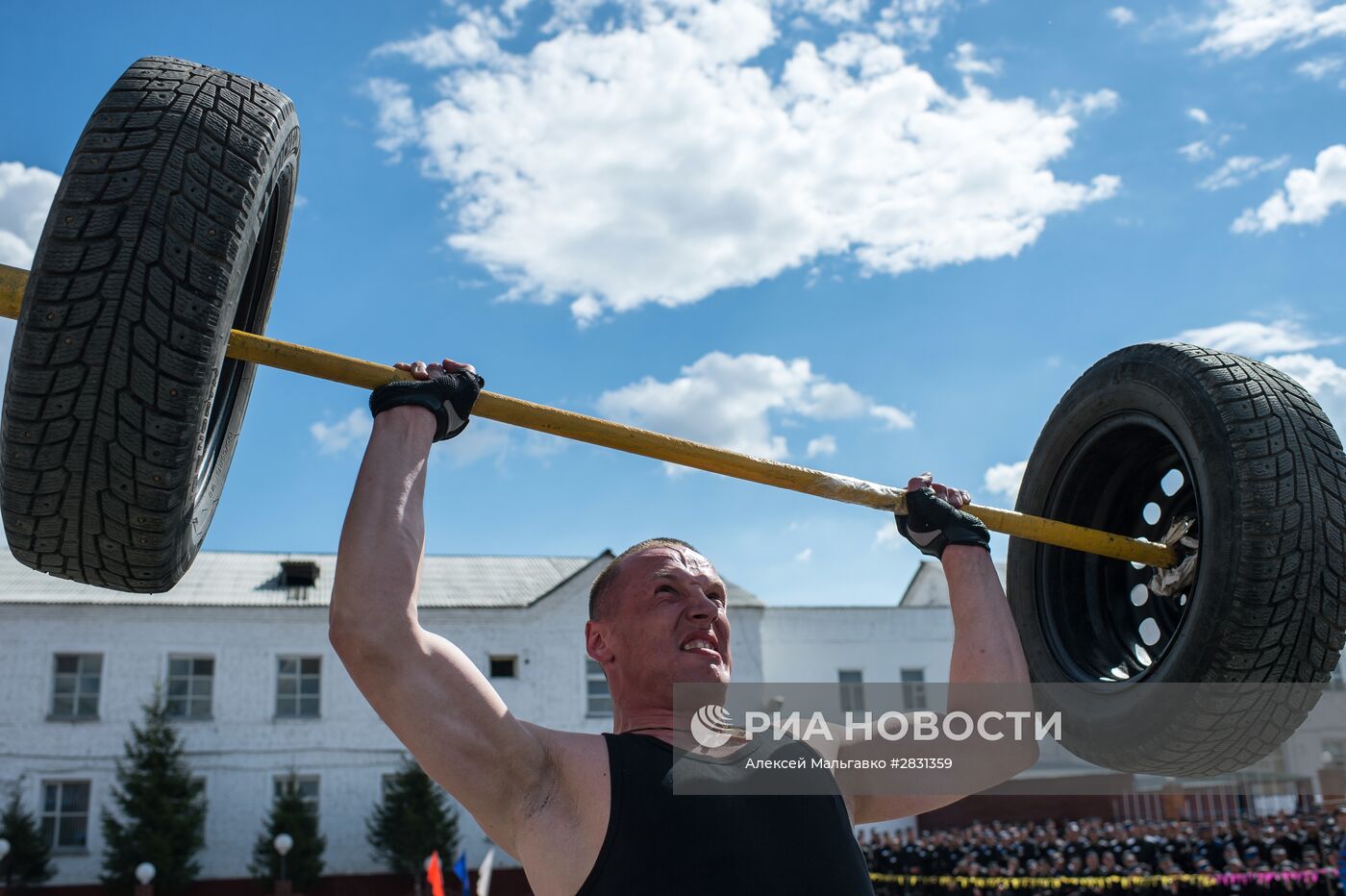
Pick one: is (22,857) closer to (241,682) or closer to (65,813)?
(65,813)

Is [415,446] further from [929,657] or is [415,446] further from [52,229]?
[929,657]

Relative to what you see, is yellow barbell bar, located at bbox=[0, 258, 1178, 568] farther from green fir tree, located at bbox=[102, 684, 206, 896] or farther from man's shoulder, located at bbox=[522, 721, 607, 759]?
green fir tree, located at bbox=[102, 684, 206, 896]

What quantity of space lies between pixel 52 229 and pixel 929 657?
80.3 feet

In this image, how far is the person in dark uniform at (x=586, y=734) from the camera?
2.02 m

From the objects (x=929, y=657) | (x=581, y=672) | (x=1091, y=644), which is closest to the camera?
(x=1091, y=644)

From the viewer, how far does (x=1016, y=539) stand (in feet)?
13.0

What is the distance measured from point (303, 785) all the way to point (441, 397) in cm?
2127

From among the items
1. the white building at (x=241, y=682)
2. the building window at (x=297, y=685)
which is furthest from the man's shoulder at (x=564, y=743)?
the building window at (x=297, y=685)

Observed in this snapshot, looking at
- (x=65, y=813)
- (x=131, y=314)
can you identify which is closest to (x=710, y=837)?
(x=131, y=314)

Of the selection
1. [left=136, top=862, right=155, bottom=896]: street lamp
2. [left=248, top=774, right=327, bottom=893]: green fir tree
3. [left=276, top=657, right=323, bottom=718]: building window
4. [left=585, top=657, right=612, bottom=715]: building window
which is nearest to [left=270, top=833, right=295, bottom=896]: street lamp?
[left=248, top=774, right=327, bottom=893]: green fir tree

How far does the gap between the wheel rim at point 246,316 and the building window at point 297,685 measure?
20.2 metres

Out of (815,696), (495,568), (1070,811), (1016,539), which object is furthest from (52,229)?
(1070,811)

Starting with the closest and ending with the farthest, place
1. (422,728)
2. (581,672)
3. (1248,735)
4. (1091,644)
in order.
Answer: (422,728) < (1248,735) < (1091,644) < (581,672)

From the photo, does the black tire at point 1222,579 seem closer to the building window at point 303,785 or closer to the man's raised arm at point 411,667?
the man's raised arm at point 411,667
